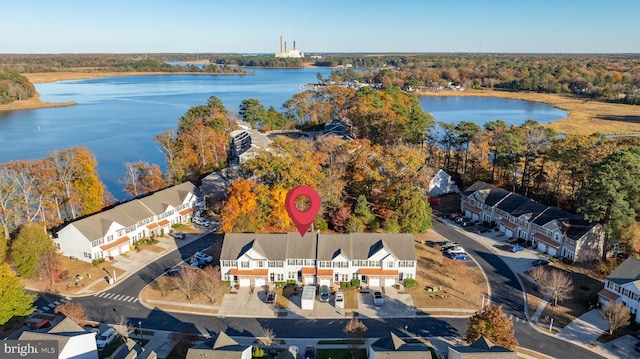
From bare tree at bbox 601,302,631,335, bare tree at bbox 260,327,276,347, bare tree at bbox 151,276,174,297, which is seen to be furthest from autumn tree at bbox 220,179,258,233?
bare tree at bbox 601,302,631,335

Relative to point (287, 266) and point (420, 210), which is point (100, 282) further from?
point (420, 210)

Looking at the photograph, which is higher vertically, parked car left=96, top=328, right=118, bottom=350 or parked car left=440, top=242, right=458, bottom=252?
parked car left=440, top=242, right=458, bottom=252

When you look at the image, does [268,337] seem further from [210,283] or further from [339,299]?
[210,283]

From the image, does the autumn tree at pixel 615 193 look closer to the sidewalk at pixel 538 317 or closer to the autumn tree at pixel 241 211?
the sidewalk at pixel 538 317

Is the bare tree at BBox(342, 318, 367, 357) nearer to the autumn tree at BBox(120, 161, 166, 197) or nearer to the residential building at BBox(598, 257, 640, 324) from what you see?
the residential building at BBox(598, 257, 640, 324)

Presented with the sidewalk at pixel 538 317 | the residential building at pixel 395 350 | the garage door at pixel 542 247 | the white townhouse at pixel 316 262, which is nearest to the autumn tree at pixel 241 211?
the white townhouse at pixel 316 262

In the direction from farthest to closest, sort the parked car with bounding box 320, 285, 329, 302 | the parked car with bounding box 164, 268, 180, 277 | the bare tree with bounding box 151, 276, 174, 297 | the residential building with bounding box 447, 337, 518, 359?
the parked car with bounding box 164, 268, 180, 277
the bare tree with bounding box 151, 276, 174, 297
the parked car with bounding box 320, 285, 329, 302
the residential building with bounding box 447, 337, 518, 359
